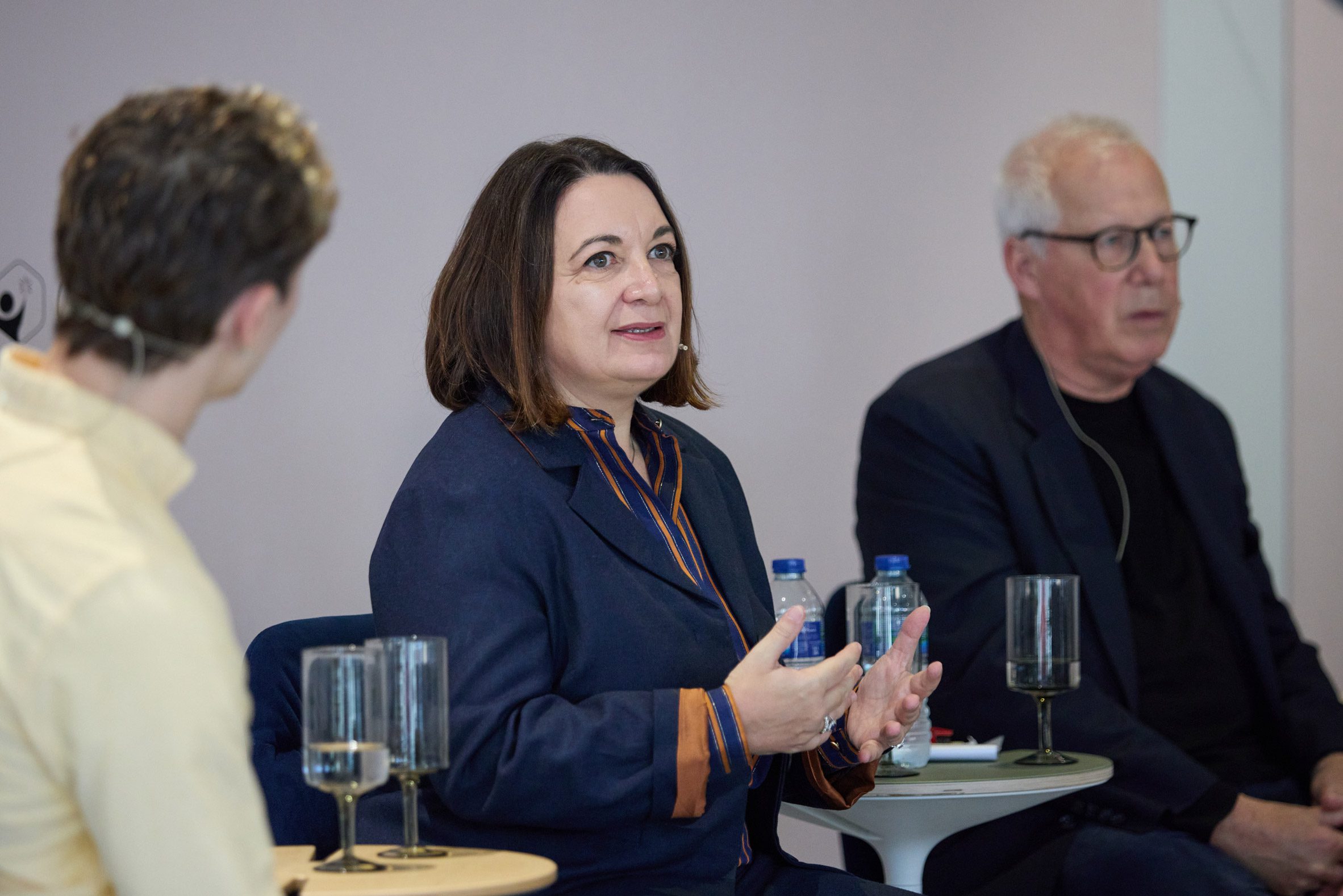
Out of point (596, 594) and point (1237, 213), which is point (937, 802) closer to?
point (596, 594)

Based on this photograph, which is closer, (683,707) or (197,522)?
(683,707)

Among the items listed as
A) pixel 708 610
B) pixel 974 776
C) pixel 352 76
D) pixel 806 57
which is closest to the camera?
pixel 708 610

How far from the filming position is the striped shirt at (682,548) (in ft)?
5.82

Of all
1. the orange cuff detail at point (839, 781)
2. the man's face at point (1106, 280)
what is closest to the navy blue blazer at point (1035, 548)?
the man's face at point (1106, 280)

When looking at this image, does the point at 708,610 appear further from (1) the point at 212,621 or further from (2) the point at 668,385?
(1) the point at 212,621

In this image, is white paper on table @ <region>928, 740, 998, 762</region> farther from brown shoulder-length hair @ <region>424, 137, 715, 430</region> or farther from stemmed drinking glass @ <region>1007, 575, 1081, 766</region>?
brown shoulder-length hair @ <region>424, 137, 715, 430</region>

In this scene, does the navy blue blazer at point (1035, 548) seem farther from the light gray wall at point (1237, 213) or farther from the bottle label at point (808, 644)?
the light gray wall at point (1237, 213)

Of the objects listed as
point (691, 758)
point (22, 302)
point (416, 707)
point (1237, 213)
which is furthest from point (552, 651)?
point (1237, 213)

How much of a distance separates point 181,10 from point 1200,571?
2471mm

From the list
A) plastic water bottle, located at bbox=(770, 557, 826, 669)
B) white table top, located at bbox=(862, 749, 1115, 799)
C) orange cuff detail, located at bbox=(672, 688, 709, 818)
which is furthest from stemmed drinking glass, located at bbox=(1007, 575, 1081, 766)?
orange cuff detail, located at bbox=(672, 688, 709, 818)

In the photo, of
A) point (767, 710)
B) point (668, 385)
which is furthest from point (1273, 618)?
point (767, 710)

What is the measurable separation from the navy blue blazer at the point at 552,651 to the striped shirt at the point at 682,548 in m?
0.03

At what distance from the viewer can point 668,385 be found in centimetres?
240

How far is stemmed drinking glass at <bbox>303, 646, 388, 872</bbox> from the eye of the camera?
139cm
